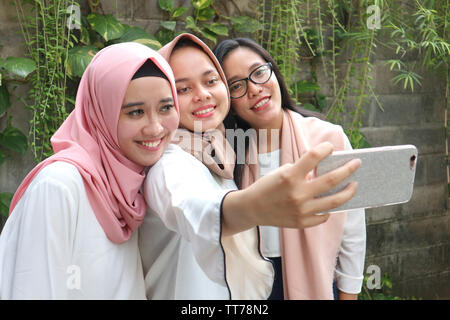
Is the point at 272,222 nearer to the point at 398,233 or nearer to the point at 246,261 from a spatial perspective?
the point at 246,261

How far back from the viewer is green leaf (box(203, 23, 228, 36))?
2242mm

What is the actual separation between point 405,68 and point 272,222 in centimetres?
238

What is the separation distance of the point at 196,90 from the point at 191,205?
1.40ft

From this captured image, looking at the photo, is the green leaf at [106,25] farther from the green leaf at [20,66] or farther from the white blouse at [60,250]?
the white blouse at [60,250]

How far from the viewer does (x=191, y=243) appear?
91cm

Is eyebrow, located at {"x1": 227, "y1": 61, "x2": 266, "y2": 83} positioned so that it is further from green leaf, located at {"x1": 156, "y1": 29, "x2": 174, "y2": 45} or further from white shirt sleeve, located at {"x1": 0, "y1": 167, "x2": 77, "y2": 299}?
green leaf, located at {"x1": 156, "y1": 29, "x2": 174, "y2": 45}

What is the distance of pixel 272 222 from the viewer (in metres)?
0.80

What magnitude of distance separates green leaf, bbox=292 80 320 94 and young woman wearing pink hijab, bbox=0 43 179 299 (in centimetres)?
148

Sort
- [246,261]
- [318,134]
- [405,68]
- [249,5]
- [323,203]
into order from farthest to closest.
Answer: [405,68] < [249,5] < [318,134] < [246,261] < [323,203]

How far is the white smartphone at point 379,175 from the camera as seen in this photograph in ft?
2.58

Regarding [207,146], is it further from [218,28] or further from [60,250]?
[218,28]

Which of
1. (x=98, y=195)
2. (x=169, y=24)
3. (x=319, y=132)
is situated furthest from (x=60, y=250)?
(x=169, y=24)

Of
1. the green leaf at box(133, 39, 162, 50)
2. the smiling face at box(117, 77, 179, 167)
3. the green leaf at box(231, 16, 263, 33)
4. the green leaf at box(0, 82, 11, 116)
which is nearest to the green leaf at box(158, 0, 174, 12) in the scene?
the green leaf at box(133, 39, 162, 50)
